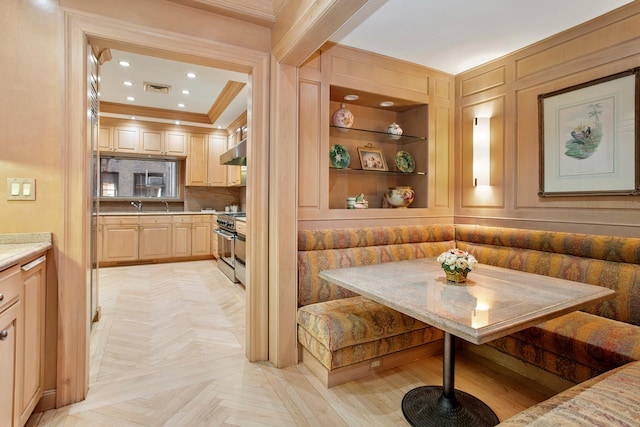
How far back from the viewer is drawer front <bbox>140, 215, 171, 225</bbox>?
550 centimetres

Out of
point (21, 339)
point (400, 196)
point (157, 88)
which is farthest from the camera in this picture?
point (157, 88)

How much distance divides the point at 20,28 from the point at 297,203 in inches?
71.0

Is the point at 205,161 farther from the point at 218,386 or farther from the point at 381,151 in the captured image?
the point at 218,386

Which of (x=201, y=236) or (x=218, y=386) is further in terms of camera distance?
(x=201, y=236)

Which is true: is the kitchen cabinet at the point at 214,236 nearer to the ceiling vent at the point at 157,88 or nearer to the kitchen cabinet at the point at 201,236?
the kitchen cabinet at the point at 201,236

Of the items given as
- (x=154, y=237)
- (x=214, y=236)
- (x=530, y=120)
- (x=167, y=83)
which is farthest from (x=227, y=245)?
(x=530, y=120)

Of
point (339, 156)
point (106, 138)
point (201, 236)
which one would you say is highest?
point (106, 138)

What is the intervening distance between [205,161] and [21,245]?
4684 millimetres

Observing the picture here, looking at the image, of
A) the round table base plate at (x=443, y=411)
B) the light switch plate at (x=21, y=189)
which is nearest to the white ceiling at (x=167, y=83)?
the light switch plate at (x=21, y=189)

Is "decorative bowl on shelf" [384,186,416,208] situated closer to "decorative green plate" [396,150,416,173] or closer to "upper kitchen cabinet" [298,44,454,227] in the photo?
"upper kitchen cabinet" [298,44,454,227]

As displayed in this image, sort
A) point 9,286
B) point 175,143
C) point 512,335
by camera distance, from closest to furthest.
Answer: point 9,286, point 512,335, point 175,143

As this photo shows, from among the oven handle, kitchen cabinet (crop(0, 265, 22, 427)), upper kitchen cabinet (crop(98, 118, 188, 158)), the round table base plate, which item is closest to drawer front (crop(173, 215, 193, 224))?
the oven handle

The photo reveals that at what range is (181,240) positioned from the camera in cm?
580

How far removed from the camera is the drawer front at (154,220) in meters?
5.50
